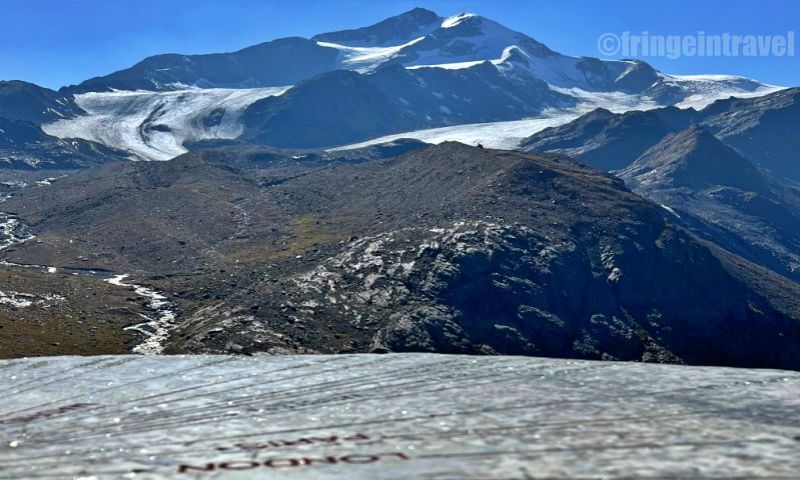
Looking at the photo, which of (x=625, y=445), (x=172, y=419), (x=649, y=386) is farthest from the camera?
(x=649, y=386)

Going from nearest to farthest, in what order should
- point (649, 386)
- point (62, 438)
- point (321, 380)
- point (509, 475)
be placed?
point (509, 475)
point (62, 438)
point (649, 386)
point (321, 380)

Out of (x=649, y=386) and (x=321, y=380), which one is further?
(x=321, y=380)

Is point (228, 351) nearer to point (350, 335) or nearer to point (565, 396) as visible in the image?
point (350, 335)

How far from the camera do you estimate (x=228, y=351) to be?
565 feet

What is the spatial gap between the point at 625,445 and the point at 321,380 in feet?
72.1

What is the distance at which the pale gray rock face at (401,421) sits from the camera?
2941 cm

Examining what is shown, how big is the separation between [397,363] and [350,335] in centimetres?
14336

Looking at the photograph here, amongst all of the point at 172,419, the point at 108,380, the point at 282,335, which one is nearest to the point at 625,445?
the point at 172,419

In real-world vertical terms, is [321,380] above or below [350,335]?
above

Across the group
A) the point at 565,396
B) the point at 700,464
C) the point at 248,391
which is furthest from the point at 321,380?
the point at 700,464

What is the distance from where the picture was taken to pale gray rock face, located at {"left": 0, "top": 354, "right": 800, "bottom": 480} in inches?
1158

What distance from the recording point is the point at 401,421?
36.6 meters

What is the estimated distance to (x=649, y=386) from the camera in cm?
4266

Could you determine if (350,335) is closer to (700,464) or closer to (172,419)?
Answer: (172,419)
